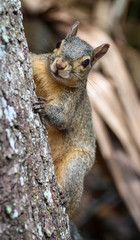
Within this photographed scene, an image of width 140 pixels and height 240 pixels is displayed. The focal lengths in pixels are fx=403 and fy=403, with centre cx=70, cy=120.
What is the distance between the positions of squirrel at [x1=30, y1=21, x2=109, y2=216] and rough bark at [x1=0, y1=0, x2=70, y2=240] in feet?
2.78

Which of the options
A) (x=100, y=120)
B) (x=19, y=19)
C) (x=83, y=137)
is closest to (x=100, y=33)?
(x=100, y=120)

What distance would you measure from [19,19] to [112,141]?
4.17 metres

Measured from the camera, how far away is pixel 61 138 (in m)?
4.29

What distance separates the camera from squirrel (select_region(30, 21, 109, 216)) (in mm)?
3910

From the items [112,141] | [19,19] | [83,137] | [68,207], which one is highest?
[19,19]

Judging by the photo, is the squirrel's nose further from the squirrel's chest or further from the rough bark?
the rough bark

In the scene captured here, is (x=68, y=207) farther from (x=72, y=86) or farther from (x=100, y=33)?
(x=100, y=33)

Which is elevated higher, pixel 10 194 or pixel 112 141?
pixel 10 194

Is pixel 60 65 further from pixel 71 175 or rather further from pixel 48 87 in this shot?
pixel 71 175

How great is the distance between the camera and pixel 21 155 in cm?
261

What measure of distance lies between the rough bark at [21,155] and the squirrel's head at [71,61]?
2.91 feet

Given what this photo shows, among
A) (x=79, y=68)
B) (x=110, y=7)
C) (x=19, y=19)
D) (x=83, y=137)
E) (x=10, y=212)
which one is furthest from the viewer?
(x=110, y=7)

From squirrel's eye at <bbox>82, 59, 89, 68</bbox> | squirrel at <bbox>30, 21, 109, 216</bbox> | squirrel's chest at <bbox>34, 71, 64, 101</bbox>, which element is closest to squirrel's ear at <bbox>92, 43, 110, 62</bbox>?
squirrel at <bbox>30, 21, 109, 216</bbox>

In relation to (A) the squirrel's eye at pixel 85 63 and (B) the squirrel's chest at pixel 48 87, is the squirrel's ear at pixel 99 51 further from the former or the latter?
(B) the squirrel's chest at pixel 48 87
